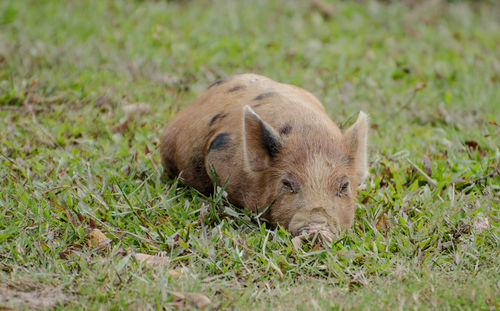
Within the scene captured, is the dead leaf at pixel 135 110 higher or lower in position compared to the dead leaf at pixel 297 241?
higher

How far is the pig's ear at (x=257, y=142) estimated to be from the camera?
402cm

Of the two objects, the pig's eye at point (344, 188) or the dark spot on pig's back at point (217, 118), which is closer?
the pig's eye at point (344, 188)

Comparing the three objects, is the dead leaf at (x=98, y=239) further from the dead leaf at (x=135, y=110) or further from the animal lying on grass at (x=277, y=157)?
the dead leaf at (x=135, y=110)

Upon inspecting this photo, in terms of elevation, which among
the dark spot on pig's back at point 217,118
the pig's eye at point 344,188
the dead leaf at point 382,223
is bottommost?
the dead leaf at point 382,223

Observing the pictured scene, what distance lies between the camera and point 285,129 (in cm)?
418

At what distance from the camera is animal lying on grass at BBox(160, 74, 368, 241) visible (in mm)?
3920

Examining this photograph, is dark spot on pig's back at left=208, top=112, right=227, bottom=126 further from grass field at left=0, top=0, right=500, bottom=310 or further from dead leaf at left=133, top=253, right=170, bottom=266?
dead leaf at left=133, top=253, right=170, bottom=266

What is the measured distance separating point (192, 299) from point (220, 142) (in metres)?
1.48

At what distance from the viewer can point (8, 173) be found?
4.60 m

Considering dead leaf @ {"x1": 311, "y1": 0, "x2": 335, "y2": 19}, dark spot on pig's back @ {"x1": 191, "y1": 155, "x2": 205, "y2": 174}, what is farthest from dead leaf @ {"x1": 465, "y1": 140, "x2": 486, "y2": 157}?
dead leaf @ {"x1": 311, "y1": 0, "x2": 335, "y2": 19}

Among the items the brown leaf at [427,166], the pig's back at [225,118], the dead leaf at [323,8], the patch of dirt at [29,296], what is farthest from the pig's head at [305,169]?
the dead leaf at [323,8]

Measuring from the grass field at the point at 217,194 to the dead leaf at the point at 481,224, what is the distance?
21mm

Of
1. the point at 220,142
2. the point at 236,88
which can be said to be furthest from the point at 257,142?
the point at 236,88

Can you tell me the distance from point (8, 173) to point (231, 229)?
6.09 ft
